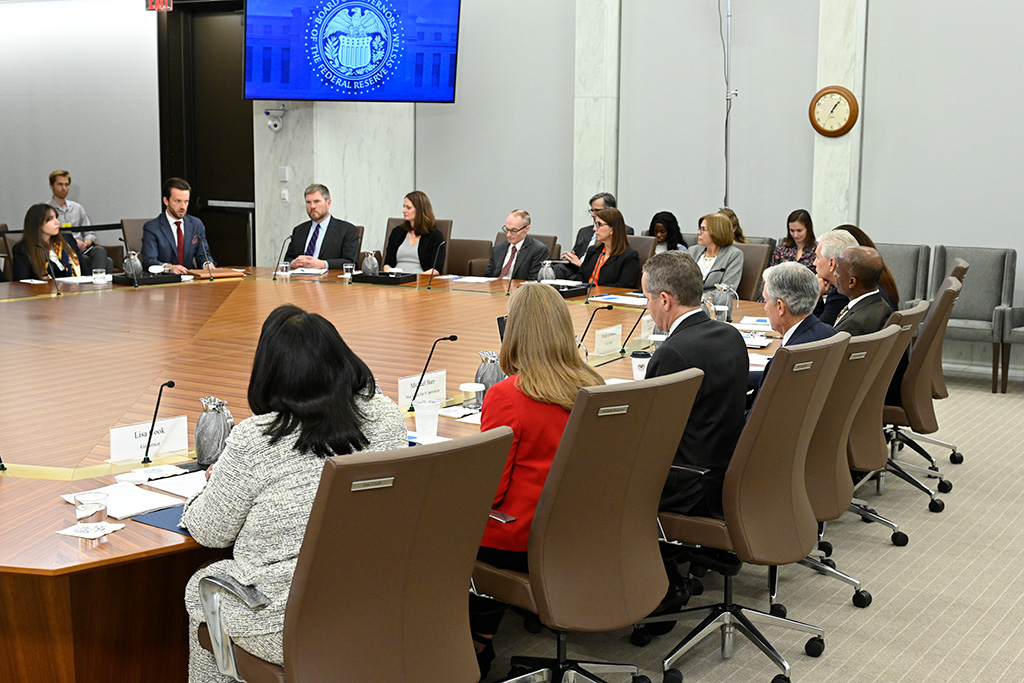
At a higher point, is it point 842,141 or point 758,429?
point 842,141

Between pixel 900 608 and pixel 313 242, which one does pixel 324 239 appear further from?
pixel 900 608

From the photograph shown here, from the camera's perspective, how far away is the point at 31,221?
23.0 ft

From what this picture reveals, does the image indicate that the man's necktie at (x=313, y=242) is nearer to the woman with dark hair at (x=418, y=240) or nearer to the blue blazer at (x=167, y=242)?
the woman with dark hair at (x=418, y=240)

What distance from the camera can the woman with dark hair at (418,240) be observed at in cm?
793

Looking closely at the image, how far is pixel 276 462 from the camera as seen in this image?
2.21 m

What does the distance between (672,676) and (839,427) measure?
105 centimetres

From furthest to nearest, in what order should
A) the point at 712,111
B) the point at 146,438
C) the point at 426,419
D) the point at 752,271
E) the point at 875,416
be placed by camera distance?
the point at 712,111, the point at 752,271, the point at 875,416, the point at 426,419, the point at 146,438

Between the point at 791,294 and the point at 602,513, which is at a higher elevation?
the point at 791,294

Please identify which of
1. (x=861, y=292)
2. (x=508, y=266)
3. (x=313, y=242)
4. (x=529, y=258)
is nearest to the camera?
(x=861, y=292)

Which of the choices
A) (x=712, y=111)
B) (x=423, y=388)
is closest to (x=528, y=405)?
(x=423, y=388)

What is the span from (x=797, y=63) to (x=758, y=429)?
250 inches

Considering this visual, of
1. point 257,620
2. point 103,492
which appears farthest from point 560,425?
point 103,492

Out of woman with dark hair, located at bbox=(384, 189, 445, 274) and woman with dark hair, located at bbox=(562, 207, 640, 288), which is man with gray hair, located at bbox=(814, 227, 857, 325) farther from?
woman with dark hair, located at bbox=(384, 189, 445, 274)

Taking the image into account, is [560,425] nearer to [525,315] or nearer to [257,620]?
[525,315]
